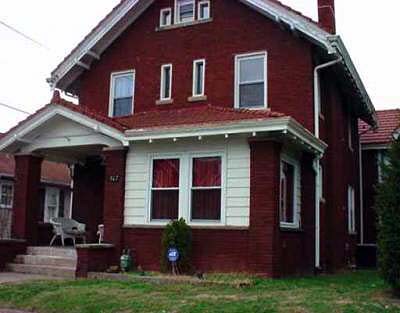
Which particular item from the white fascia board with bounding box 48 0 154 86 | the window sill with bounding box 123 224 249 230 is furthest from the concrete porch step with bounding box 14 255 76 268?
the white fascia board with bounding box 48 0 154 86

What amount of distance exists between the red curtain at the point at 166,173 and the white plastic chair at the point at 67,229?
4.29 metres

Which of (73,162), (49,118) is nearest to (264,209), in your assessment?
(49,118)

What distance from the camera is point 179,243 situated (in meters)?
13.5

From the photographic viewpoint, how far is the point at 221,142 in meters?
13.9

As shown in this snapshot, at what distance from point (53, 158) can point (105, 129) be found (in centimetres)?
420

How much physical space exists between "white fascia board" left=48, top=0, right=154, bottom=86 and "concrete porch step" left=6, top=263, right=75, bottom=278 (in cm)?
702

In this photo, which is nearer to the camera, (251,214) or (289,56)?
(251,214)

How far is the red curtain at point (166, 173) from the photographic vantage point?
47.6ft

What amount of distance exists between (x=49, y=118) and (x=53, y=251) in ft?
11.8

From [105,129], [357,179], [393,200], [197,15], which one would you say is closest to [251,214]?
[393,200]

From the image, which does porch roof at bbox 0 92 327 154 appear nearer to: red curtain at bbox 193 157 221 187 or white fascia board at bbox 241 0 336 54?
red curtain at bbox 193 157 221 187

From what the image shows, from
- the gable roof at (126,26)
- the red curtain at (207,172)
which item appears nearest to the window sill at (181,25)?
the gable roof at (126,26)

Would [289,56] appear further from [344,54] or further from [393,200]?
[393,200]

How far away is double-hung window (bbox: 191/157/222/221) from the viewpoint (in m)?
13.9
